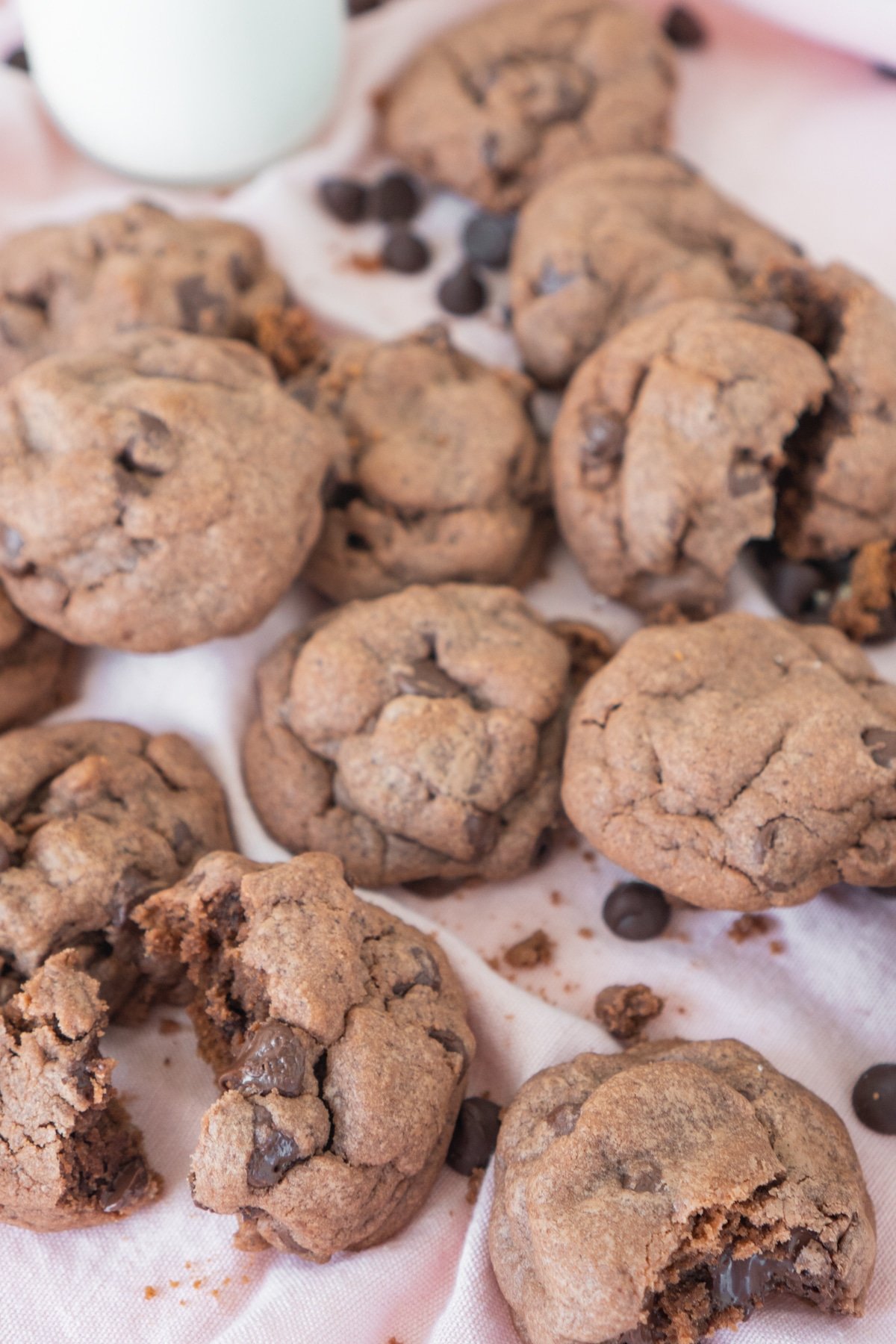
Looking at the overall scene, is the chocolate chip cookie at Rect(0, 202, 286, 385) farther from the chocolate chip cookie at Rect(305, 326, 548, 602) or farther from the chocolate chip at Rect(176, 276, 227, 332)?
the chocolate chip cookie at Rect(305, 326, 548, 602)

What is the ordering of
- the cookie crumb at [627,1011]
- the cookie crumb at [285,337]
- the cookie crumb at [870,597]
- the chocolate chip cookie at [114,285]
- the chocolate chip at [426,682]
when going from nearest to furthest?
1. the cookie crumb at [627,1011]
2. the chocolate chip at [426,682]
3. the cookie crumb at [870,597]
4. the chocolate chip cookie at [114,285]
5. the cookie crumb at [285,337]

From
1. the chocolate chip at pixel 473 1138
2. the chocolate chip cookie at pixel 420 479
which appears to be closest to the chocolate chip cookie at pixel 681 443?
the chocolate chip cookie at pixel 420 479

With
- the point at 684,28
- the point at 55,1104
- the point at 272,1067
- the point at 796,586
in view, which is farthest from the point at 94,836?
the point at 684,28

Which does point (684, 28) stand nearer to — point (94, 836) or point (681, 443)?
point (681, 443)

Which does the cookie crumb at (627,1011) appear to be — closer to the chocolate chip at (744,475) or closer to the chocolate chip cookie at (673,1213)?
the chocolate chip cookie at (673,1213)

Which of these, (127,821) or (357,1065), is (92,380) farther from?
(357,1065)

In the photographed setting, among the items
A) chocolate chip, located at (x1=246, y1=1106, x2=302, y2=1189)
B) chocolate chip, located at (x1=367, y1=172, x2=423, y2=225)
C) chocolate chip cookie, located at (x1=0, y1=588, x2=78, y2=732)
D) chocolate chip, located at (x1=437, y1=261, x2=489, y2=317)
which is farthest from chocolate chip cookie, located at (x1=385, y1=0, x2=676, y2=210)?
chocolate chip, located at (x1=246, y1=1106, x2=302, y2=1189)
